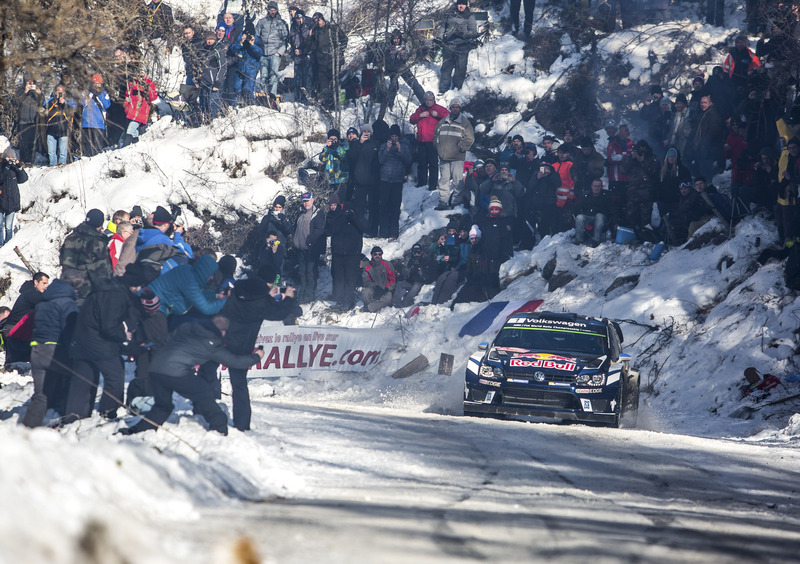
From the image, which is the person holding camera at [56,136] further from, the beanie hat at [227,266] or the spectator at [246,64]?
the beanie hat at [227,266]

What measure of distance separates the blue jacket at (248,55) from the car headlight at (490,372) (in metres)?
14.5

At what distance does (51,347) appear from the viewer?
10.2 metres

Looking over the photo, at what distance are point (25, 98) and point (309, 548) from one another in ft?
58.2

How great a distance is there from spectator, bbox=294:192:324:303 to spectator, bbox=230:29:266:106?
523 centimetres

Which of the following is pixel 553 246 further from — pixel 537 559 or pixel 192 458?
pixel 537 559

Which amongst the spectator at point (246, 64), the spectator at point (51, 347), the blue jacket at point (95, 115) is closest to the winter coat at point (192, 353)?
the spectator at point (51, 347)

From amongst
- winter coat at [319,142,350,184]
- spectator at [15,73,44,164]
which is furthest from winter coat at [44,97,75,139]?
winter coat at [319,142,350,184]

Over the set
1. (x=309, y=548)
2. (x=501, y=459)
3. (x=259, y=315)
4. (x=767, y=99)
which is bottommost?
(x=501, y=459)

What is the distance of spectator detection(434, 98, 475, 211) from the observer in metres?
20.8

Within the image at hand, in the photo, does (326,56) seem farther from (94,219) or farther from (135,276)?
(135,276)

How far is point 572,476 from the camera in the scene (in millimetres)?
8102

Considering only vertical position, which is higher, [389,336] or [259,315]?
[259,315]

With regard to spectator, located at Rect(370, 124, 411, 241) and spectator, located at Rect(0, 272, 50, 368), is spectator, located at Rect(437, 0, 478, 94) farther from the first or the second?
spectator, located at Rect(0, 272, 50, 368)

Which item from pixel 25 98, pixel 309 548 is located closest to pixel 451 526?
pixel 309 548
